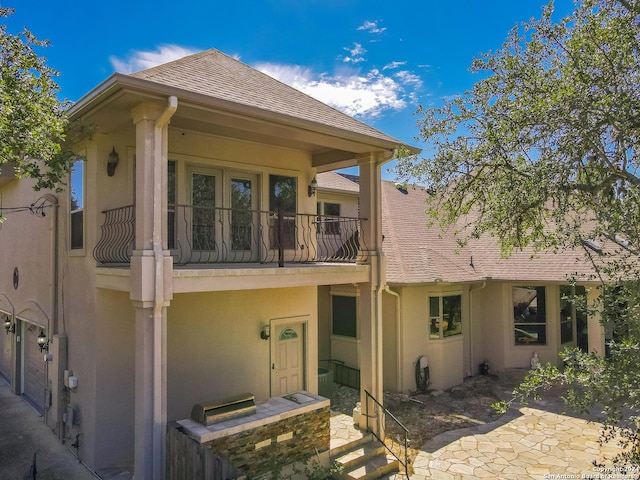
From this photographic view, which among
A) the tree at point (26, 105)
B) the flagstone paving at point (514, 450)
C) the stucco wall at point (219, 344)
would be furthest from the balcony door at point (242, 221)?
the flagstone paving at point (514, 450)

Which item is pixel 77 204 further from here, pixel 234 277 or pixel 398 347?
pixel 398 347

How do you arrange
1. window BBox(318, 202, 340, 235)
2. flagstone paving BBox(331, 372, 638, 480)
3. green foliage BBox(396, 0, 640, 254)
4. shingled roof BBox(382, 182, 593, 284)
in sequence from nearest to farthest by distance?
green foliage BBox(396, 0, 640, 254) → flagstone paving BBox(331, 372, 638, 480) → shingled roof BBox(382, 182, 593, 284) → window BBox(318, 202, 340, 235)

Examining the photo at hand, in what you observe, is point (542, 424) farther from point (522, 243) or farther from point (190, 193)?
point (190, 193)

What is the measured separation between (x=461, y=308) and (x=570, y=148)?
9422mm

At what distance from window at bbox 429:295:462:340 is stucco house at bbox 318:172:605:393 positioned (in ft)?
0.11

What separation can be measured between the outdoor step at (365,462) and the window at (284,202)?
482cm

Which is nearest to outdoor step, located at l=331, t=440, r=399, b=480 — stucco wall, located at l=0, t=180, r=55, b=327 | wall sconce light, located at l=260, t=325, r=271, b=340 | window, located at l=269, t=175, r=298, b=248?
wall sconce light, located at l=260, t=325, r=271, b=340

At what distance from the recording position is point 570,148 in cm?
620

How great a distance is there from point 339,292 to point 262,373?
5.54 meters

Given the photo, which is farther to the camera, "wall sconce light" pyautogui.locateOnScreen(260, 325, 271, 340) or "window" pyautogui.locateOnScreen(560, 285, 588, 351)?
"window" pyautogui.locateOnScreen(560, 285, 588, 351)

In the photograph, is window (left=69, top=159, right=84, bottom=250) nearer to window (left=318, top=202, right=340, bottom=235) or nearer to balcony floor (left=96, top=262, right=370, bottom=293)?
balcony floor (left=96, top=262, right=370, bottom=293)

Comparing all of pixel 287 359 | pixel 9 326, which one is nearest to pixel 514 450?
pixel 287 359

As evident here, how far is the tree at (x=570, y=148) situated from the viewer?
5062mm

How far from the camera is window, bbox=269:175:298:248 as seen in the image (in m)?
10.3
